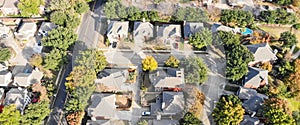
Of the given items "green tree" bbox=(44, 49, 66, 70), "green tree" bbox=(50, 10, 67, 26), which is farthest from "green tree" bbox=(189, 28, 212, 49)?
"green tree" bbox=(50, 10, 67, 26)

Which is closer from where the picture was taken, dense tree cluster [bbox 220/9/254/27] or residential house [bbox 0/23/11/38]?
residential house [bbox 0/23/11/38]

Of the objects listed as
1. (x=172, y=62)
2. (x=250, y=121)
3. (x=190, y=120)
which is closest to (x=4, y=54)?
(x=172, y=62)

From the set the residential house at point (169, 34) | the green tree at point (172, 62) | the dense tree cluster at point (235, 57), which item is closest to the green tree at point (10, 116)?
the green tree at point (172, 62)

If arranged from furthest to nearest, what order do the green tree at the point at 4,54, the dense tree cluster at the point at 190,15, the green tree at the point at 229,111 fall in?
the dense tree cluster at the point at 190,15, the green tree at the point at 4,54, the green tree at the point at 229,111

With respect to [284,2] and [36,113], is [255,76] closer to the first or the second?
[284,2]

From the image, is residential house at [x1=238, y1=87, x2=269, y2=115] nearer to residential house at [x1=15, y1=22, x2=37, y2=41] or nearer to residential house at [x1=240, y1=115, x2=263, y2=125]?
residential house at [x1=240, y1=115, x2=263, y2=125]

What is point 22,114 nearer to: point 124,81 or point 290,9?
point 124,81

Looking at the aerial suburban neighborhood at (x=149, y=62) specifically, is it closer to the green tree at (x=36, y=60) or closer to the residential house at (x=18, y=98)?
the residential house at (x=18, y=98)
